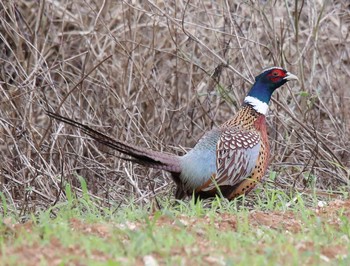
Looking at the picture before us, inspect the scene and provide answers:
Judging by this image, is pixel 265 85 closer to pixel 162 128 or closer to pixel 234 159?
pixel 234 159

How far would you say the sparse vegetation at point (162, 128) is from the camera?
424cm

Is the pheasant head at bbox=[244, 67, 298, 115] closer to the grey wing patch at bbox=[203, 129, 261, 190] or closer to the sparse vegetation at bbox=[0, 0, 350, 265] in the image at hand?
the sparse vegetation at bbox=[0, 0, 350, 265]

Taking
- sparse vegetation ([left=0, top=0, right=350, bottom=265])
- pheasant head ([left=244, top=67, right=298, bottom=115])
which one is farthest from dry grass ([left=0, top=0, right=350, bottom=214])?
pheasant head ([left=244, top=67, right=298, bottom=115])

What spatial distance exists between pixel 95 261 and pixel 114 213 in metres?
1.78

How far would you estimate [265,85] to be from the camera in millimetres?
6562

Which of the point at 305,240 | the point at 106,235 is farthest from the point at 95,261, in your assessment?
the point at 305,240

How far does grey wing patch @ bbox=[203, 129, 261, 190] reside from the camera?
605cm

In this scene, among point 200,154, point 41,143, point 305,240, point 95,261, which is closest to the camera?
point 95,261

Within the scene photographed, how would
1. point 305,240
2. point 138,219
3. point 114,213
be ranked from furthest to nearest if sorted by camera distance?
point 114,213 → point 138,219 → point 305,240

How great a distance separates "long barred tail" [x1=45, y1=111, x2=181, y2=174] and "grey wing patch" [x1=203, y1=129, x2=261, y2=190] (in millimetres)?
298

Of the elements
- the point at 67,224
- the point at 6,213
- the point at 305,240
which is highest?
the point at 305,240

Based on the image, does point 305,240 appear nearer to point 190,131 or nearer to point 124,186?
point 124,186

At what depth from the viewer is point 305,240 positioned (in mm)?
4113

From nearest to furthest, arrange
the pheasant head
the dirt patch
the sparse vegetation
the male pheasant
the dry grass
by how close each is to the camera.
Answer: the dirt patch → the sparse vegetation → the male pheasant → the pheasant head → the dry grass
